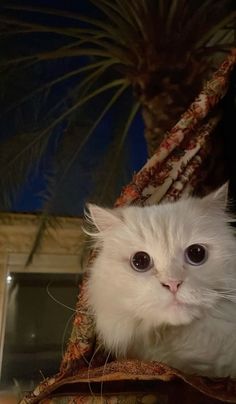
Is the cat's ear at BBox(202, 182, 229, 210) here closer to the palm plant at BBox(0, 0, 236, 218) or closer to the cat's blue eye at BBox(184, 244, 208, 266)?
the cat's blue eye at BBox(184, 244, 208, 266)

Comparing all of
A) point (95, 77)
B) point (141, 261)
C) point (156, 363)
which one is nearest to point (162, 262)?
point (141, 261)

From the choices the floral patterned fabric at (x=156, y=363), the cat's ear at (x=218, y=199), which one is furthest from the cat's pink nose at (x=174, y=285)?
the cat's ear at (x=218, y=199)

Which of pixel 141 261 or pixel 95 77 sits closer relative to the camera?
pixel 141 261

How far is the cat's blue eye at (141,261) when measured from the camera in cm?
70

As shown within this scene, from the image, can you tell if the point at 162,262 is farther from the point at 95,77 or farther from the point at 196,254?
the point at 95,77

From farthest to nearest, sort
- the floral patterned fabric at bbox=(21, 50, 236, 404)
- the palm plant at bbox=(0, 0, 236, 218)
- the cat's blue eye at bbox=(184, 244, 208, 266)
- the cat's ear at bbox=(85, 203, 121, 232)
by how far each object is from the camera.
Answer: the palm plant at bbox=(0, 0, 236, 218) < the cat's ear at bbox=(85, 203, 121, 232) < the cat's blue eye at bbox=(184, 244, 208, 266) < the floral patterned fabric at bbox=(21, 50, 236, 404)

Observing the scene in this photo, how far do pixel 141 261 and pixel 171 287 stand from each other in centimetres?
9

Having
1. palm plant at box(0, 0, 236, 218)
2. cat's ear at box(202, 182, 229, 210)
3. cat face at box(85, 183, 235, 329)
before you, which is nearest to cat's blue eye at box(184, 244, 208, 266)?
cat face at box(85, 183, 235, 329)

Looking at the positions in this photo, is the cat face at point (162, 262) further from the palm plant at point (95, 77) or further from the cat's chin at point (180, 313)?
the palm plant at point (95, 77)

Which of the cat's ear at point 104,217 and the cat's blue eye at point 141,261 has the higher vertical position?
the cat's ear at point 104,217

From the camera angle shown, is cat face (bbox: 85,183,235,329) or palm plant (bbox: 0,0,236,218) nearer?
cat face (bbox: 85,183,235,329)

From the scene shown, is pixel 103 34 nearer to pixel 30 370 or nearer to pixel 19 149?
pixel 19 149

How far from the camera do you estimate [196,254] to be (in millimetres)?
698

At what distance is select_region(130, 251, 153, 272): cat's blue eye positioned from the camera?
2.30ft
